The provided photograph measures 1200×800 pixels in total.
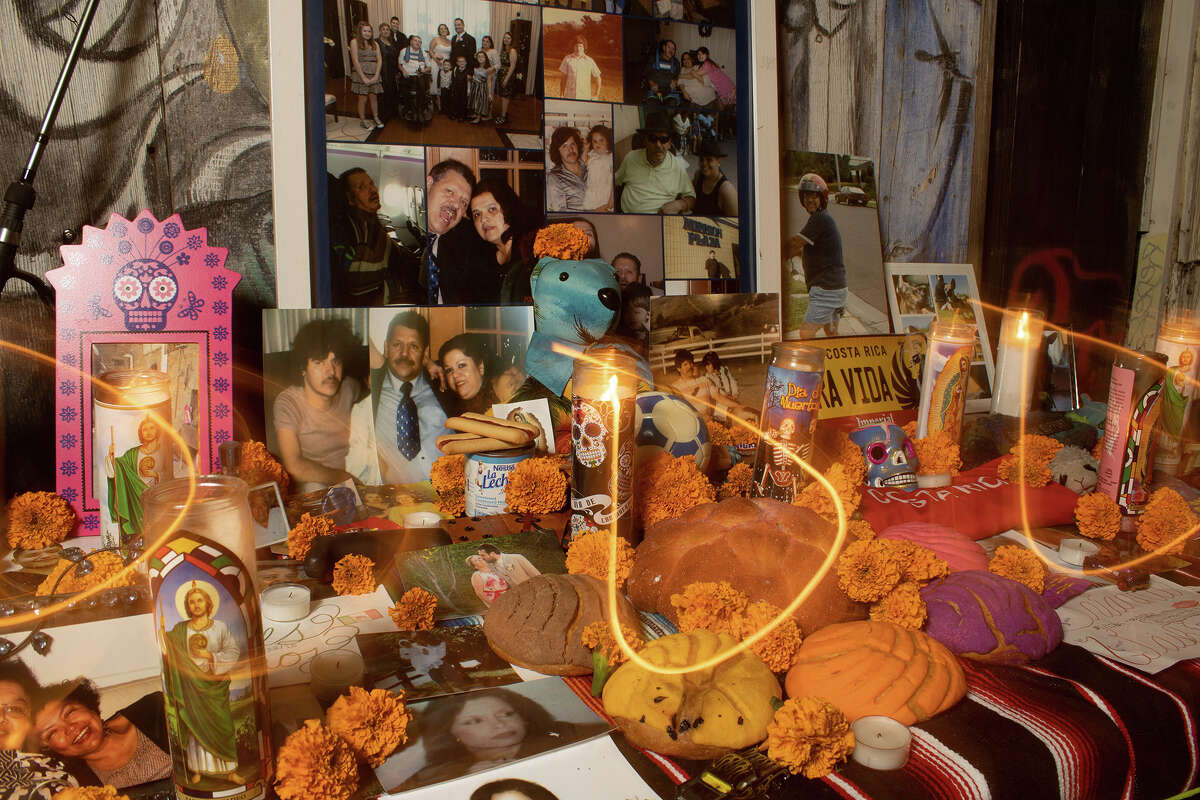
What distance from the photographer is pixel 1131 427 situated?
1.16m

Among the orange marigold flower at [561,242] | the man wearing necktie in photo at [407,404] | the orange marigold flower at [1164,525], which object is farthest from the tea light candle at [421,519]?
the orange marigold flower at [1164,525]

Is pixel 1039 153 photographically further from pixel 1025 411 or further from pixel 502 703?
pixel 502 703

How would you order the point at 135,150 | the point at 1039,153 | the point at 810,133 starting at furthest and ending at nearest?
the point at 1039,153 → the point at 810,133 → the point at 135,150

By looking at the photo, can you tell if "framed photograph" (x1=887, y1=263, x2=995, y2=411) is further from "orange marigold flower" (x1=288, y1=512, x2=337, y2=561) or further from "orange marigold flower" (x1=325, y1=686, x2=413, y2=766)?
"orange marigold flower" (x1=325, y1=686, x2=413, y2=766)

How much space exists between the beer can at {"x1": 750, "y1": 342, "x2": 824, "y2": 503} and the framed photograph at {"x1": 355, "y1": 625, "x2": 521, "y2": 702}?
0.47 m

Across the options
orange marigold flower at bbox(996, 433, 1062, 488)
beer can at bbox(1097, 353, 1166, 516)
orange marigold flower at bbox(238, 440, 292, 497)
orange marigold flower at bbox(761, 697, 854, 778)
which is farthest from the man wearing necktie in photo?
beer can at bbox(1097, 353, 1166, 516)

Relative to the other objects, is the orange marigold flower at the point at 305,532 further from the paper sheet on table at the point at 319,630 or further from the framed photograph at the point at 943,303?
the framed photograph at the point at 943,303

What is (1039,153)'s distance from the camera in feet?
5.97

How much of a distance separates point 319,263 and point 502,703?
0.77 meters

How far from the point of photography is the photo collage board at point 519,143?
3.97 ft

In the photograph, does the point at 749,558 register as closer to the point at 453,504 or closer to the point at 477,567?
the point at 477,567

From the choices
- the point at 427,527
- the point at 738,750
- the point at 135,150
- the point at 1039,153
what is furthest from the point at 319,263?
the point at 1039,153

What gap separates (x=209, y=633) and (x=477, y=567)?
0.45 m

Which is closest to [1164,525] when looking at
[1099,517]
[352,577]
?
[1099,517]
